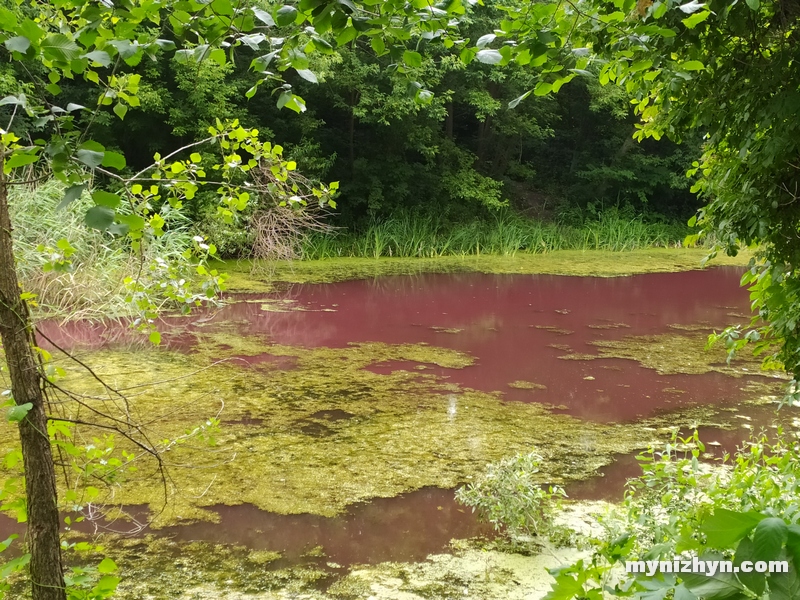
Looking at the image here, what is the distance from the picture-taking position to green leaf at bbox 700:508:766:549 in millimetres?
460

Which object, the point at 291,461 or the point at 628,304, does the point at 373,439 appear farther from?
the point at 628,304

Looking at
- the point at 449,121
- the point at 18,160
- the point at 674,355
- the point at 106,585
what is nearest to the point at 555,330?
the point at 674,355

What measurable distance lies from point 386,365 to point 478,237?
712 centimetres

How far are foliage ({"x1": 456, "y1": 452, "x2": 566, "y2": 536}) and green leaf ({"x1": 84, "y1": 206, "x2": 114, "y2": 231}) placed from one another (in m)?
1.66

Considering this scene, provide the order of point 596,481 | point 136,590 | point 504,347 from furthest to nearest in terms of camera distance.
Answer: point 504,347 → point 596,481 → point 136,590

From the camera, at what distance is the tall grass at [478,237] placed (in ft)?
33.8

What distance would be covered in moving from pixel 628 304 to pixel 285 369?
3795 mm

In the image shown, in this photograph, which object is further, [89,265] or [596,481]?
[89,265]

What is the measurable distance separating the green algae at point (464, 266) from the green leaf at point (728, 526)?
667 centimetres

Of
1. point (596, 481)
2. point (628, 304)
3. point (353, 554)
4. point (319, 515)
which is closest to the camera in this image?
point (353, 554)

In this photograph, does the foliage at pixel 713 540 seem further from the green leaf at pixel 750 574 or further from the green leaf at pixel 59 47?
the green leaf at pixel 59 47

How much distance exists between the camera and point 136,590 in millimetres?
1808

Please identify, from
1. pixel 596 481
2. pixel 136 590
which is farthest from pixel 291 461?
pixel 596 481

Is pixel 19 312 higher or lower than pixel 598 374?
higher
